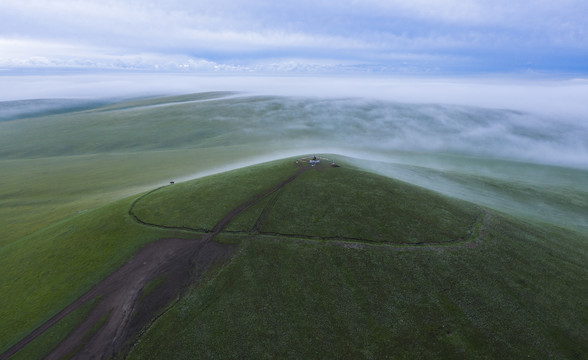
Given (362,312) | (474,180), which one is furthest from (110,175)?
(474,180)

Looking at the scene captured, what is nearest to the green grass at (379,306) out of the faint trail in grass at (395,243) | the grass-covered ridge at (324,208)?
the faint trail in grass at (395,243)

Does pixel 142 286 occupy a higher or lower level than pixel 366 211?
higher

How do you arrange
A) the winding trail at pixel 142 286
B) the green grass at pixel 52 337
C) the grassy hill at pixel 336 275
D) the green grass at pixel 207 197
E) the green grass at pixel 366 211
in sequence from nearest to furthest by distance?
1. the green grass at pixel 52 337
2. the grassy hill at pixel 336 275
3. the winding trail at pixel 142 286
4. the green grass at pixel 366 211
5. the green grass at pixel 207 197

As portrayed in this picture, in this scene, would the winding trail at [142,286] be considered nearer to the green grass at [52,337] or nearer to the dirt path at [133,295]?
the dirt path at [133,295]

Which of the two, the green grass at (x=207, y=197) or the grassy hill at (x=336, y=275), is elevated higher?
the green grass at (x=207, y=197)

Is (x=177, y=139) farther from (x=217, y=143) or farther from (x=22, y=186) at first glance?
(x=22, y=186)


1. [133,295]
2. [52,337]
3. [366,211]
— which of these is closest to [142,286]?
[133,295]

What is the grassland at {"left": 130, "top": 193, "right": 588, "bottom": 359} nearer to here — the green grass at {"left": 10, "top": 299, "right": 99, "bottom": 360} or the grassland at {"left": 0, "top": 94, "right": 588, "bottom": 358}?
the grassland at {"left": 0, "top": 94, "right": 588, "bottom": 358}

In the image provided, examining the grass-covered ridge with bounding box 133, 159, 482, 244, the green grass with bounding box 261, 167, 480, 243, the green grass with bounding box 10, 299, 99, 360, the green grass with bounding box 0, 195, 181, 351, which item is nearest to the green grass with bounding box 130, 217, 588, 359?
the green grass with bounding box 261, 167, 480, 243

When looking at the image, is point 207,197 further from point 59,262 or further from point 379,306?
point 379,306
